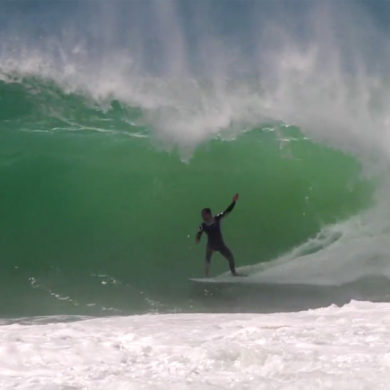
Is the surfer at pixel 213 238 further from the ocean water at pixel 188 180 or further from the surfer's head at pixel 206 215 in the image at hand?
the ocean water at pixel 188 180

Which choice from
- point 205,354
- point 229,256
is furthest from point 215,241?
point 205,354

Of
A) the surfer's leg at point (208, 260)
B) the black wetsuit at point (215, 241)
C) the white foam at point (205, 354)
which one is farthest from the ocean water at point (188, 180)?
the black wetsuit at point (215, 241)

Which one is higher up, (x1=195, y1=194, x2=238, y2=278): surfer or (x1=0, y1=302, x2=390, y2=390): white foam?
(x1=195, y1=194, x2=238, y2=278): surfer

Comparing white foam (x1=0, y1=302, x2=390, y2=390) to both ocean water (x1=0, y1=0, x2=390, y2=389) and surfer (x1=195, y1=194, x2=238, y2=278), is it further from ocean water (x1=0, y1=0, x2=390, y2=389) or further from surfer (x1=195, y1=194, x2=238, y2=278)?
surfer (x1=195, y1=194, x2=238, y2=278)

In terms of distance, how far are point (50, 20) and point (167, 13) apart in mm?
2059

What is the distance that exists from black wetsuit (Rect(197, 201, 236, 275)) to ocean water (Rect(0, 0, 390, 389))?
25 cm

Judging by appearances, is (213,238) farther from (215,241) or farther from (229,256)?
(229,256)

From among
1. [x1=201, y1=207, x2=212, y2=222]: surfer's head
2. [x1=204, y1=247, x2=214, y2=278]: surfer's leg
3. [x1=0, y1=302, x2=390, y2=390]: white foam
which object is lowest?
[x1=0, y1=302, x2=390, y2=390]: white foam

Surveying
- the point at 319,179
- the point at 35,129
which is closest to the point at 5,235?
the point at 35,129

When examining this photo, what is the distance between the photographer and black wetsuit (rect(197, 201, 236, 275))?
29.6 feet

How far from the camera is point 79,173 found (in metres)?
11.4

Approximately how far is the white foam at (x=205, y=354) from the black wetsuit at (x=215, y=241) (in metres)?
3.00

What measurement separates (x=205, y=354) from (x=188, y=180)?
653cm

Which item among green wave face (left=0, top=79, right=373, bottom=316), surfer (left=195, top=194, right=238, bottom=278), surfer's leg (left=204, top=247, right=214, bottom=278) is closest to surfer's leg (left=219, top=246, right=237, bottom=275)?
surfer (left=195, top=194, right=238, bottom=278)
